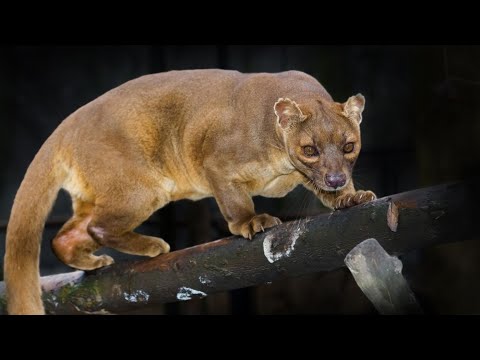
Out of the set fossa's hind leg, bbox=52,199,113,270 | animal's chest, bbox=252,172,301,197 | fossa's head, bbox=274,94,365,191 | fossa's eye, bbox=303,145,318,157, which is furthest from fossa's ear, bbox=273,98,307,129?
fossa's hind leg, bbox=52,199,113,270

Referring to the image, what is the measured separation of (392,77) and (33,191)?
76.1 inches

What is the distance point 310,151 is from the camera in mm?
3068

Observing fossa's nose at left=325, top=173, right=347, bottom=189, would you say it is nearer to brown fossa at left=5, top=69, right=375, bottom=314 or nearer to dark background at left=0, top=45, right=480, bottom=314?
brown fossa at left=5, top=69, right=375, bottom=314

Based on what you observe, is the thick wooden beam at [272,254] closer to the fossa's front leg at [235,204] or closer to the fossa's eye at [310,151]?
the fossa's front leg at [235,204]

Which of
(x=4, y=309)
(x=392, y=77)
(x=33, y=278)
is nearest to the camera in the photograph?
(x=33, y=278)

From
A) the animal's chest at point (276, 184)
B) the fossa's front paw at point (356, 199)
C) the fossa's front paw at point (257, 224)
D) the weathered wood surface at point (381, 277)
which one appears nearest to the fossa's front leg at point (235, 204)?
the fossa's front paw at point (257, 224)

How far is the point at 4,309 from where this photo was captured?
3.56 m

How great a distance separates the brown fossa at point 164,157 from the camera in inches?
125

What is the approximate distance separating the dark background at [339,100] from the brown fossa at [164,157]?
45cm

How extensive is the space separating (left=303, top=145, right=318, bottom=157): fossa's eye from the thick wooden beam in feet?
1.13

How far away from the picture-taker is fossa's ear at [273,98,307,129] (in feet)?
10.2

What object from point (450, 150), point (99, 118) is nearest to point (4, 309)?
point (99, 118)

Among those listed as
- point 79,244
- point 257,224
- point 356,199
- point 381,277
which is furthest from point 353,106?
point 79,244

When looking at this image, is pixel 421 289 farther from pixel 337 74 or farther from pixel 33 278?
pixel 33 278
